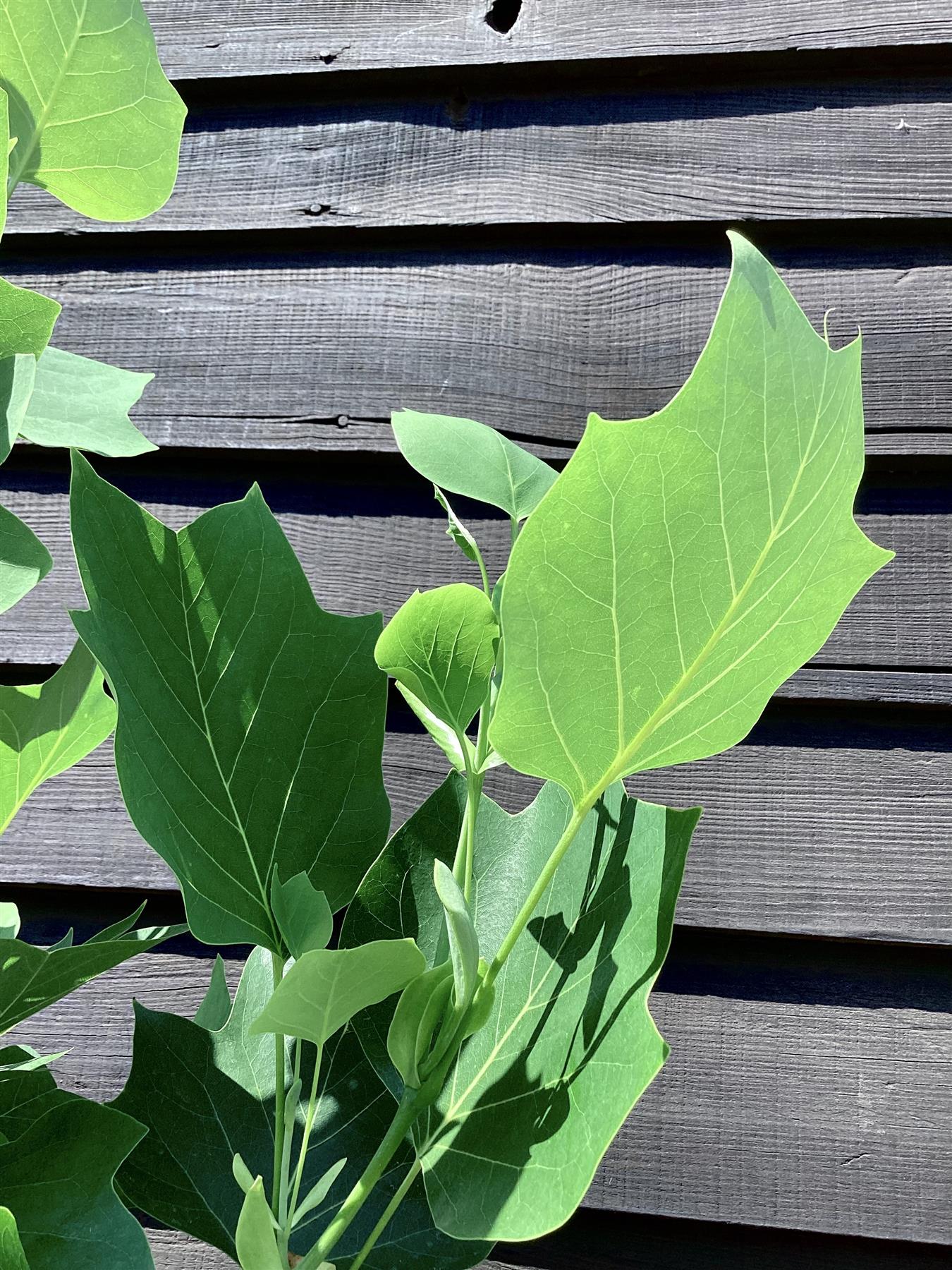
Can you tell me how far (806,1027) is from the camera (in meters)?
0.61

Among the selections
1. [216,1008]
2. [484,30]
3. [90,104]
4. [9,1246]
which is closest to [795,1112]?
[216,1008]

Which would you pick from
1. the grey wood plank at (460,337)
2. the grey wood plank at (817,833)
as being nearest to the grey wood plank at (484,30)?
the grey wood plank at (460,337)

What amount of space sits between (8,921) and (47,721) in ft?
0.29

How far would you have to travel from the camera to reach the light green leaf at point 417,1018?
24 cm

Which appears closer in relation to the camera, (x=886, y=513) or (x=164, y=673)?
(x=164, y=673)

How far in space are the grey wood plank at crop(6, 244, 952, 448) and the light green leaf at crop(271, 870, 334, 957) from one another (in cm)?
50

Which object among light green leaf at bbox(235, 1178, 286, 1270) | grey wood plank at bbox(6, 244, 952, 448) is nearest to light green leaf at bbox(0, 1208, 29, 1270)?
light green leaf at bbox(235, 1178, 286, 1270)

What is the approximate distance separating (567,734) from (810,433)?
8 centimetres

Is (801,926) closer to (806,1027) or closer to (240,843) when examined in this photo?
(806,1027)

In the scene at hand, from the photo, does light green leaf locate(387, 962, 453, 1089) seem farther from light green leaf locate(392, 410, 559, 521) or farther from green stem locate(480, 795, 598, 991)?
light green leaf locate(392, 410, 559, 521)

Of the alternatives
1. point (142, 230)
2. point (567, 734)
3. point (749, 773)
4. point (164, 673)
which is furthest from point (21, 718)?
point (142, 230)

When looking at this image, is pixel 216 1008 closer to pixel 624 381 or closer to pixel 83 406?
pixel 83 406

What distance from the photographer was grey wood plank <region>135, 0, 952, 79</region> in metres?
0.71

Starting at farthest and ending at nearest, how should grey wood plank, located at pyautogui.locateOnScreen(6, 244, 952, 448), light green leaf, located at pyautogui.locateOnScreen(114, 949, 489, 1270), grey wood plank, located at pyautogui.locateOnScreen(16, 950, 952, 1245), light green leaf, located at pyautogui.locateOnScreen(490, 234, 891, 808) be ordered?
grey wood plank, located at pyautogui.locateOnScreen(6, 244, 952, 448) → grey wood plank, located at pyautogui.locateOnScreen(16, 950, 952, 1245) → light green leaf, located at pyautogui.locateOnScreen(114, 949, 489, 1270) → light green leaf, located at pyautogui.locateOnScreen(490, 234, 891, 808)
